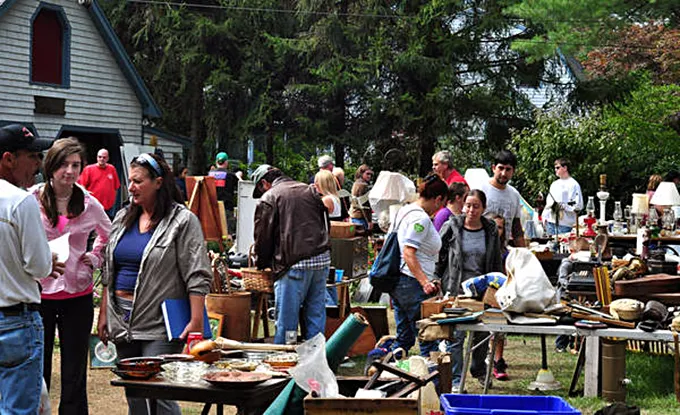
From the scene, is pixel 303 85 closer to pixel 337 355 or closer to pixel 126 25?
pixel 126 25

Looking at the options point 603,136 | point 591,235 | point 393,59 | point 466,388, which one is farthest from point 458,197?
point 393,59

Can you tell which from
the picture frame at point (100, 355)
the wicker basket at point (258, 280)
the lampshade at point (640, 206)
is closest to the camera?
the picture frame at point (100, 355)

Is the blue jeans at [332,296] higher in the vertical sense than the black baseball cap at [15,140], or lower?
lower

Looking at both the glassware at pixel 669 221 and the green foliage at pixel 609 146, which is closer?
the glassware at pixel 669 221

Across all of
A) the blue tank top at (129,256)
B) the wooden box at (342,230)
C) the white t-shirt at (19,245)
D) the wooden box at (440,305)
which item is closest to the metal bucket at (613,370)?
the wooden box at (440,305)

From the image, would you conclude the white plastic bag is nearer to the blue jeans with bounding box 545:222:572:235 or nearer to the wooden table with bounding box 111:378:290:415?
the wooden table with bounding box 111:378:290:415

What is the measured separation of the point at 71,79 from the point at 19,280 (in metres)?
18.6

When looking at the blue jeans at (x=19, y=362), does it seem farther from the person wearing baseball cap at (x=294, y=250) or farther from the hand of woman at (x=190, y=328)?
the person wearing baseball cap at (x=294, y=250)

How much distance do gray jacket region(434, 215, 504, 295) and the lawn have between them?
931 mm

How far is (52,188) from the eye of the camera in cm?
646

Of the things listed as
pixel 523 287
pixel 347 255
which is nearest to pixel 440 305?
pixel 523 287

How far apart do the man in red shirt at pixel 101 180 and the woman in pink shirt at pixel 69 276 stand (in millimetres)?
9988

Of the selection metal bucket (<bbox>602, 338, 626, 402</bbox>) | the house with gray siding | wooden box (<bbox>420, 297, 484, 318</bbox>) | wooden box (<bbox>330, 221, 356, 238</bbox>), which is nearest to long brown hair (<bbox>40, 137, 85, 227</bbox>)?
wooden box (<bbox>420, 297, 484, 318</bbox>)

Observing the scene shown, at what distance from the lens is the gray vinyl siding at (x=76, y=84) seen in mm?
21062
